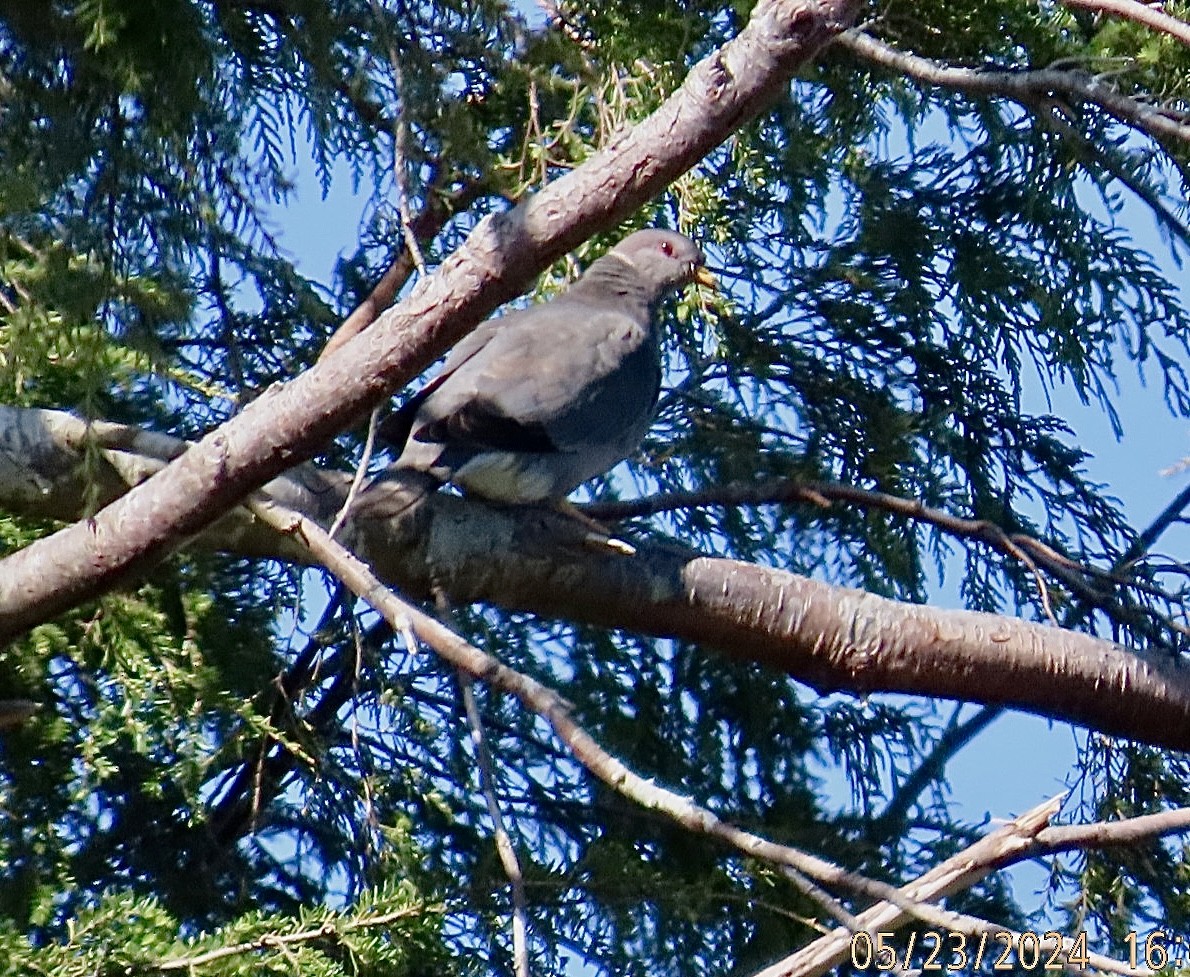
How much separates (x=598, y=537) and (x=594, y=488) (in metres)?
1.28

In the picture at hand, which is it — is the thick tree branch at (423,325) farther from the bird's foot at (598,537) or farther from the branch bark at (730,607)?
the bird's foot at (598,537)

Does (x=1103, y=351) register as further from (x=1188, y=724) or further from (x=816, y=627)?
(x=816, y=627)

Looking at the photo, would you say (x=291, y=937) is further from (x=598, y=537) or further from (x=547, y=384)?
(x=547, y=384)

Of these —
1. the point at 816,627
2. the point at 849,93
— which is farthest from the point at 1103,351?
the point at 816,627

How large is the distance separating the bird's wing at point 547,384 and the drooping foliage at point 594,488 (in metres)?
0.21

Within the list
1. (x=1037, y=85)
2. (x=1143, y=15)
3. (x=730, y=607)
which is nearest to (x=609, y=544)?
(x=730, y=607)

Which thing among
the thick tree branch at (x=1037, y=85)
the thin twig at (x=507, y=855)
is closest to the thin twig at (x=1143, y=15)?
the thick tree branch at (x=1037, y=85)

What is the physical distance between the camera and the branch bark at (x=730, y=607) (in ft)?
9.49

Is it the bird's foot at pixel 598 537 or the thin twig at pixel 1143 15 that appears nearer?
the thin twig at pixel 1143 15

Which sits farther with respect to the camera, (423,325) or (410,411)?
(410,411)

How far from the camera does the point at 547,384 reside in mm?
3508

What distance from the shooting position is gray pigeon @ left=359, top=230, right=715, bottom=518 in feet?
10.3

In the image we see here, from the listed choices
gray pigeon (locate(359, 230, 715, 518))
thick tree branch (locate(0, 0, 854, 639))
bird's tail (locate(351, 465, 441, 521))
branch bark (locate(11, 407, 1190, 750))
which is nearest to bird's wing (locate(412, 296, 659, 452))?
gray pigeon (locate(359, 230, 715, 518))

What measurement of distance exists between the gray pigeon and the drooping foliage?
7.6 inches
